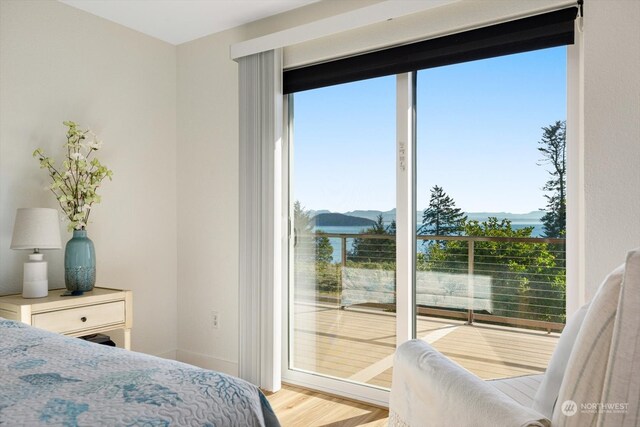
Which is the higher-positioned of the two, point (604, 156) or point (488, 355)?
point (604, 156)

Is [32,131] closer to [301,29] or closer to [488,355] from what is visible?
[301,29]

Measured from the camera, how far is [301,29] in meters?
2.90

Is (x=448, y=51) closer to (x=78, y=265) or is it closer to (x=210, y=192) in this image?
(x=210, y=192)

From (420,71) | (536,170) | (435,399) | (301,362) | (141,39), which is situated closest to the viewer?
(435,399)

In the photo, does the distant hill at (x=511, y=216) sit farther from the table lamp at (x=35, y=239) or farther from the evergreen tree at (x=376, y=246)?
the table lamp at (x=35, y=239)

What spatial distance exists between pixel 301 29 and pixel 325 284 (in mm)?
1660

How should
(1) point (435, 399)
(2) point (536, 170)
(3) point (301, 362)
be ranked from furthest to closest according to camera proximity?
(3) point (301, 362), (2) point (536, 170), (1) point (435, 399)

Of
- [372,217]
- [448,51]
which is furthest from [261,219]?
[448,51]

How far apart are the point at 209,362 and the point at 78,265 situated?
129 centimetres

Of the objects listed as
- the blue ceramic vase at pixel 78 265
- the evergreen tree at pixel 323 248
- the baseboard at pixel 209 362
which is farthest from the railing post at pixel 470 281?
the blue ceramic vase at pixel 78 265

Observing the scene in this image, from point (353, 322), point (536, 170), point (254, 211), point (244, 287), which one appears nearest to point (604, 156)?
point (536, 170)

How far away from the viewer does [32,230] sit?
250 centimetres

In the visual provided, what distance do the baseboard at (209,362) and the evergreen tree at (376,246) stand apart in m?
1.25

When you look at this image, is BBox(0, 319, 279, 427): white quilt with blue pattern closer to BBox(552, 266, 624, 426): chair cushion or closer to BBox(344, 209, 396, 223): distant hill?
BBox(552, 266, 624, 426): chair cushion
